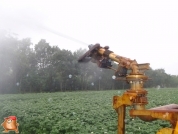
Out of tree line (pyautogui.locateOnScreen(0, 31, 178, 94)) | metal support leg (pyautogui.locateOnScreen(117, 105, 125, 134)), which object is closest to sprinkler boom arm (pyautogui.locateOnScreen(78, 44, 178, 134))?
metal support leg (pyautogui.locateOnScreen(117, 105, 125, 134))

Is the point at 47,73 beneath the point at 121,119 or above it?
above

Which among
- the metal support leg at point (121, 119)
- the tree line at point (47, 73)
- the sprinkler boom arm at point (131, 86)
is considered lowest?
the metal support leg at point (121, 119)

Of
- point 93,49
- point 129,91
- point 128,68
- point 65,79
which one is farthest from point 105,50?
point 65,79

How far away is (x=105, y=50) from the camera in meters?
2.89

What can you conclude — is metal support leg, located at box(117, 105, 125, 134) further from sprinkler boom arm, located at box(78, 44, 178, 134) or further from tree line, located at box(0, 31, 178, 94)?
tree line, located at box(0, 31, 178, 94)

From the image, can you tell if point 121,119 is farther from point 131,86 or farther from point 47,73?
point 47,73

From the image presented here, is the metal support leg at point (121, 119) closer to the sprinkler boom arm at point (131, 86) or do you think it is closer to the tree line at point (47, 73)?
the sprinkler boom arm at point (131, 86)

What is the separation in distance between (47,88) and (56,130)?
40.8 meters

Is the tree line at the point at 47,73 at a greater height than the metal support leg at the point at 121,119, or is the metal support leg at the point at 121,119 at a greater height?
the tree line at the point at 47,73

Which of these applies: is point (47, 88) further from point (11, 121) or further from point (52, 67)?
point (11, 121)

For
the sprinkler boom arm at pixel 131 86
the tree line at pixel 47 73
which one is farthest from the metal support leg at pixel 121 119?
the tree line at pixel 47 73

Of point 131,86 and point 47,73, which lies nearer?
point 131,86

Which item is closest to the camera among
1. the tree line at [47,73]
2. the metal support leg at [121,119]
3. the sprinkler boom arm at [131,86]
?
the sprinkler boom arm at [131,86]

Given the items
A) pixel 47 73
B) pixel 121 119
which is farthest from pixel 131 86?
pixel 47 73
